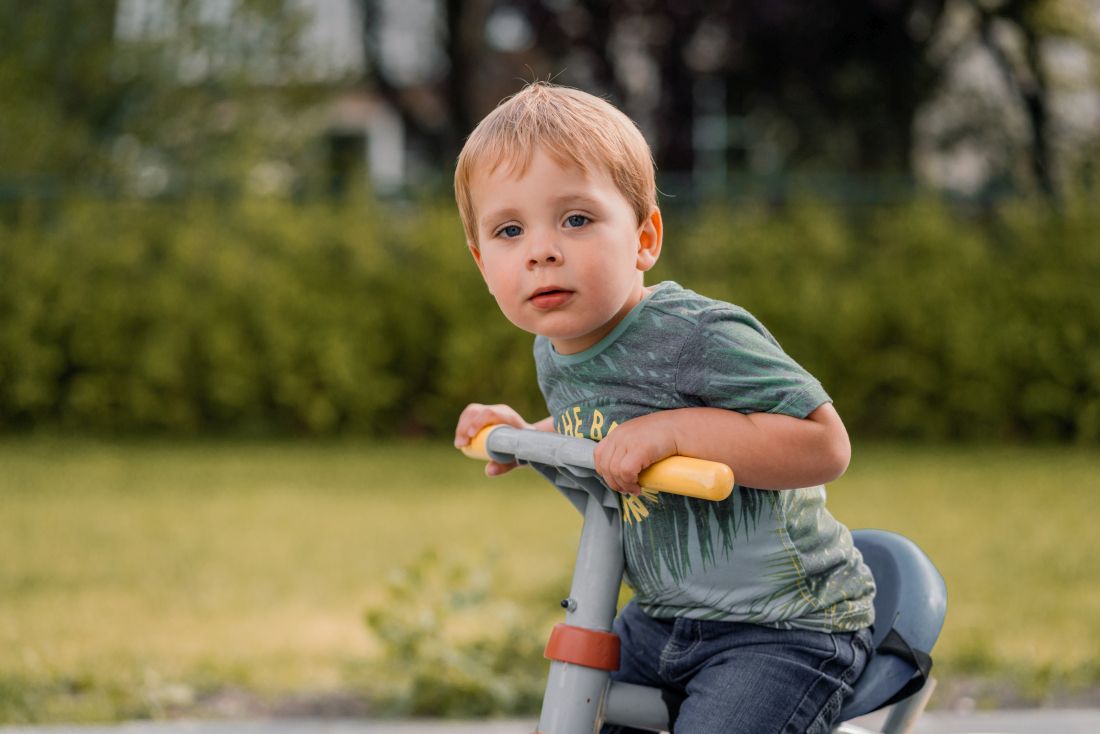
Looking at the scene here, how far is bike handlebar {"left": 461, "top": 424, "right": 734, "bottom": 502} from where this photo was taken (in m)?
1.58

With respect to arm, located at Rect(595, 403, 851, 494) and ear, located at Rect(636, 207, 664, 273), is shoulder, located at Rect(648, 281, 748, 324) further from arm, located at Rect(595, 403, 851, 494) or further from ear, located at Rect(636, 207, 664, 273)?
arm, located at Rect(595, 403, 851, 494)

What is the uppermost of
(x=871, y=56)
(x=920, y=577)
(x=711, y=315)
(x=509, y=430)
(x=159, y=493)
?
(x=871, y=56)

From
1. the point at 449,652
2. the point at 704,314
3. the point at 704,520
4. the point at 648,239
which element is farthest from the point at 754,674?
the point at 449,652

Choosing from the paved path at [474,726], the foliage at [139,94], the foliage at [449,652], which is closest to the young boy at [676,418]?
the paved path at [474,726]

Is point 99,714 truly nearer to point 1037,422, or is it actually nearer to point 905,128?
point 1037,422

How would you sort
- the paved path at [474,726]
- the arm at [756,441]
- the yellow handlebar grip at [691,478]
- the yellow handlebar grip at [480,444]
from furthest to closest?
the paved path at [474,726]
the yellow handlebar grip at [480,444]
the arm at [756,441]
the yellow handlebar grip at [691,478]

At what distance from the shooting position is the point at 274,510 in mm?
6434

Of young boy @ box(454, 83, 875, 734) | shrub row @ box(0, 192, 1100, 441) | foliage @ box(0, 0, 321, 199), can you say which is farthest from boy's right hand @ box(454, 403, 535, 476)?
foliage @ box(0, 0, 321, 199)

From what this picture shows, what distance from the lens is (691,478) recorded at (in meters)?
1.59

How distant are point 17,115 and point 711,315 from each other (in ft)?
31.0

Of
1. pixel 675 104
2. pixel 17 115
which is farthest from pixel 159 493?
pixel 675 104

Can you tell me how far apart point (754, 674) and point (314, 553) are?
13.1ft

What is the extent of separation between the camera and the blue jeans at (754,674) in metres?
1.80

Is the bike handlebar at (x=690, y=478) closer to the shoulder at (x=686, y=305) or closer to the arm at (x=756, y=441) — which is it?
the arm at (x=756, y=441)
